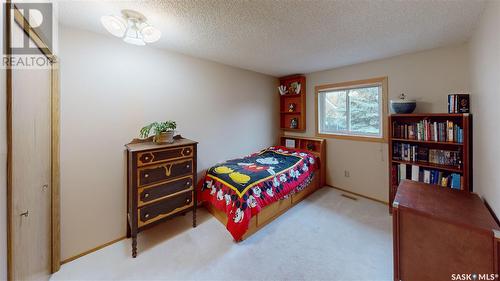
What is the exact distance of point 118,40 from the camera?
219 cm

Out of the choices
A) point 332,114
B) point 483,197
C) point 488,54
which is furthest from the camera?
point 332,114

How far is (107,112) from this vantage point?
212 centimetres

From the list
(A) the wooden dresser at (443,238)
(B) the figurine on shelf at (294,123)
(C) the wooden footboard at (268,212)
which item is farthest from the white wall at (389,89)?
(A) the wooden dresser at (443,238)

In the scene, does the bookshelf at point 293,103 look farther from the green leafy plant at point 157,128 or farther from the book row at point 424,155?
the green leafy plant at point 157,128

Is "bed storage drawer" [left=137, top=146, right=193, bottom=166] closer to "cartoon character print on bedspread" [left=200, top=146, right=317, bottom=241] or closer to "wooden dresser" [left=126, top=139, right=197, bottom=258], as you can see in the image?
"wooden dresser" [left=126, top=139, right=197, bottom=258]

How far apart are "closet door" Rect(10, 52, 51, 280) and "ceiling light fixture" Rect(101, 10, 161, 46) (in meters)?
0.64

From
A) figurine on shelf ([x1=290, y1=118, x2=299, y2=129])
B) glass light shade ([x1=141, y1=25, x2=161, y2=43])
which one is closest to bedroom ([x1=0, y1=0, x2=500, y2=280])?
glass light shade ([x1=141, y1=25, x2=161, y2=43])

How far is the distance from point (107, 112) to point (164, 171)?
2.96ft

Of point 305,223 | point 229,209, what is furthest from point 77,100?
point 305,223

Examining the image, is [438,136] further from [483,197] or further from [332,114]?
[332,114]

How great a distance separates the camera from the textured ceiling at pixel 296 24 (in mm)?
1574

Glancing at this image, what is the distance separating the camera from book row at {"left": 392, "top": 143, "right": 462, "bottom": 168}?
2.41 metres

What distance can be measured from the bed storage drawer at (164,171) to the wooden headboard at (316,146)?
8.30 feet

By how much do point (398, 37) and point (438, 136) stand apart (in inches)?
53.0
